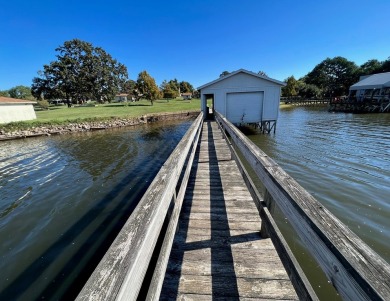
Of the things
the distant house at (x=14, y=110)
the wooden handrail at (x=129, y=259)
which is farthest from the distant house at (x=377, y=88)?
the distant house at (x=14, y=110)

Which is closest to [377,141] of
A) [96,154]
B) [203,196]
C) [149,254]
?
[203,196]

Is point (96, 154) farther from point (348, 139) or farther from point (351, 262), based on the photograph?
point (348, 139)

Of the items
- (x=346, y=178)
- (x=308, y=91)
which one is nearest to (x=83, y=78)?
(x=346, y=178)

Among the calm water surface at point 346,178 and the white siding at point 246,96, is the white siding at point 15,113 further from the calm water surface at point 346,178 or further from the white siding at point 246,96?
the calm water surface at point 346,178

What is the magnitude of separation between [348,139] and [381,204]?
926 cm

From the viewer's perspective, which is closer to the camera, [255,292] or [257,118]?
[255,292]

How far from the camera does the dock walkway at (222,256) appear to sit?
1.94 meters

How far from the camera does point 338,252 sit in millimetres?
873

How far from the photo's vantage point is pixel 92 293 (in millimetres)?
757

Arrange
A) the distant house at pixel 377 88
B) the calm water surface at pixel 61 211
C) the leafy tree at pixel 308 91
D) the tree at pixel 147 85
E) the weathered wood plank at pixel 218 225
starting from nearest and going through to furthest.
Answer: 1. the weathered wood plank at pixel 218 225
2. the calm water surface at pixel 61 211
3. the distant house at pixel 377 88
4. the tree at pixel 147 85
5. the leafy tree at pixel 308 91

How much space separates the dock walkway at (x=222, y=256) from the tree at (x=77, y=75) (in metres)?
51.0

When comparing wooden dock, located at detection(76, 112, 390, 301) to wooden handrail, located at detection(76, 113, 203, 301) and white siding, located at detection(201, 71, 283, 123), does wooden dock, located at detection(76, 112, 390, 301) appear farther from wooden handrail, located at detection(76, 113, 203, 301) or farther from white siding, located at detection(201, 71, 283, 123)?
white siding, located at detection(201, 71, 283, 123)

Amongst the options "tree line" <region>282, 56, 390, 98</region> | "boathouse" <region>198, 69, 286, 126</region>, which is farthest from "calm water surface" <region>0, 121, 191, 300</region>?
"tree line" <region>282, 56, 390, 98</region>

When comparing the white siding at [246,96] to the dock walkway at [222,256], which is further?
the white siding at [246,96]
